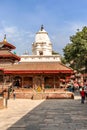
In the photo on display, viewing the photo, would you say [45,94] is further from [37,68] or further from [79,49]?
[79,49]

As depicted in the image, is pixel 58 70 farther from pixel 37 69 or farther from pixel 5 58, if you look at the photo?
pixel 5 58

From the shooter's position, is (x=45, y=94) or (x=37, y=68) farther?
(x=37, y=68)

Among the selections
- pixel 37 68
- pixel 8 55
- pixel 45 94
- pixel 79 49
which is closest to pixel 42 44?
pixel 79 49

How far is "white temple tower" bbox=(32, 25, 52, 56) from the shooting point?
47438 mm

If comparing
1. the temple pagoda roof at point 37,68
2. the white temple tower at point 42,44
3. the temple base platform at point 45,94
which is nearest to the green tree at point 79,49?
the white temple tower at point 42,44

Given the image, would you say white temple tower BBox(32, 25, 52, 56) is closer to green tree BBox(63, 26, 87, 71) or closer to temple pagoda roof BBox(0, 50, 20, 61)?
green tree BBox(63, 26, 87, 71)

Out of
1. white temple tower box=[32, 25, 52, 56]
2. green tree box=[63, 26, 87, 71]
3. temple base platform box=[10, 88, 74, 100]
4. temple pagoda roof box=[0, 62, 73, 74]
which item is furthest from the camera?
white temple tower box=[32, 25, 52, 56]

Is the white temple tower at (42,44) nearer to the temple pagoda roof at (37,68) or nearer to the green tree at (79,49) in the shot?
the green tree at (79,49)

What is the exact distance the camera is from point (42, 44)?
4791 centimetres

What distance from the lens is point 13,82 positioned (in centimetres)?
3481

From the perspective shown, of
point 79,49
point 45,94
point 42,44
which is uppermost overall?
point 42,44

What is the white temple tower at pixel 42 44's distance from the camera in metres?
47.4

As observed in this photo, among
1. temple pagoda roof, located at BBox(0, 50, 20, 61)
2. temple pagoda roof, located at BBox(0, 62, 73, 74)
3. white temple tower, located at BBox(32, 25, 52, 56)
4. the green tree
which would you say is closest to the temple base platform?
temple pagoda roof, located at BBox(0, 62, 73, 74)

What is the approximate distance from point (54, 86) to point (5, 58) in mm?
7736
